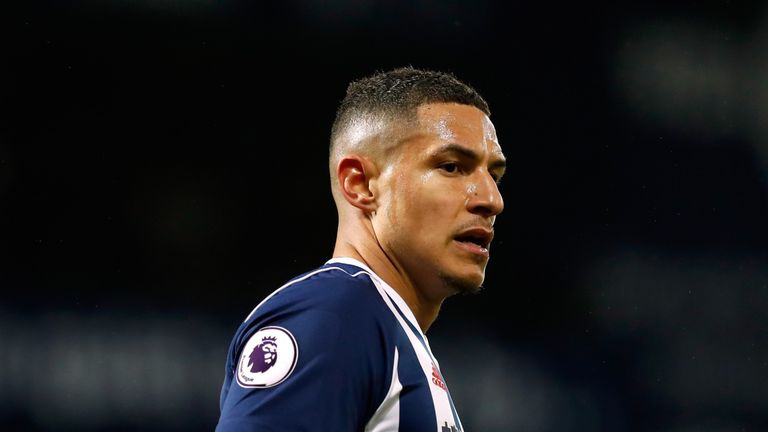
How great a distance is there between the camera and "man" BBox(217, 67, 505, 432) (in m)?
1.30

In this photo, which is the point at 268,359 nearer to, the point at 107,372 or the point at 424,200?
the point at 424,200

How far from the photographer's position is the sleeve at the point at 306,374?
1.28 m

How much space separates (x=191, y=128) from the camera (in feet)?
16.0

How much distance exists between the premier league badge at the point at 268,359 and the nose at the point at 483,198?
0.52 meters

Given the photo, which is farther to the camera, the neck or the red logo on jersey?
the neck

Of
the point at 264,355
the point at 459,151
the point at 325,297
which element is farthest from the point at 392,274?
the point at 264,355

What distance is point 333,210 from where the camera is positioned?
5.09 metres

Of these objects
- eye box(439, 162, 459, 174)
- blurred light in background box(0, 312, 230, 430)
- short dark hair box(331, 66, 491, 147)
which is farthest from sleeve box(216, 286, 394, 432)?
blurred light in background box(0, 312, 230, 430)

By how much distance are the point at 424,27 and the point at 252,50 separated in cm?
98

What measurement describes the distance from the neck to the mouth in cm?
13

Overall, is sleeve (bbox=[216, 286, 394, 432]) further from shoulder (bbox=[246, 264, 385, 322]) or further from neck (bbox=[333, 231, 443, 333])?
neck (bbox=[333, 231, 443, 333])

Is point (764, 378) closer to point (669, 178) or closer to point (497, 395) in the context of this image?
point (669, 178)

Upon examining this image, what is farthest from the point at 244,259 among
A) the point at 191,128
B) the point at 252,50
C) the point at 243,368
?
the point at 243,368

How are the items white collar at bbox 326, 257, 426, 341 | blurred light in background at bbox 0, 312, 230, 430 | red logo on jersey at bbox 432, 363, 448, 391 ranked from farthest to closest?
blurred light in background at bbox 0, 312, 230, 430 < white collar at bbox 326, 257, 426, 341 < red logo on jersey at bbox 432, 363, 448, 391
